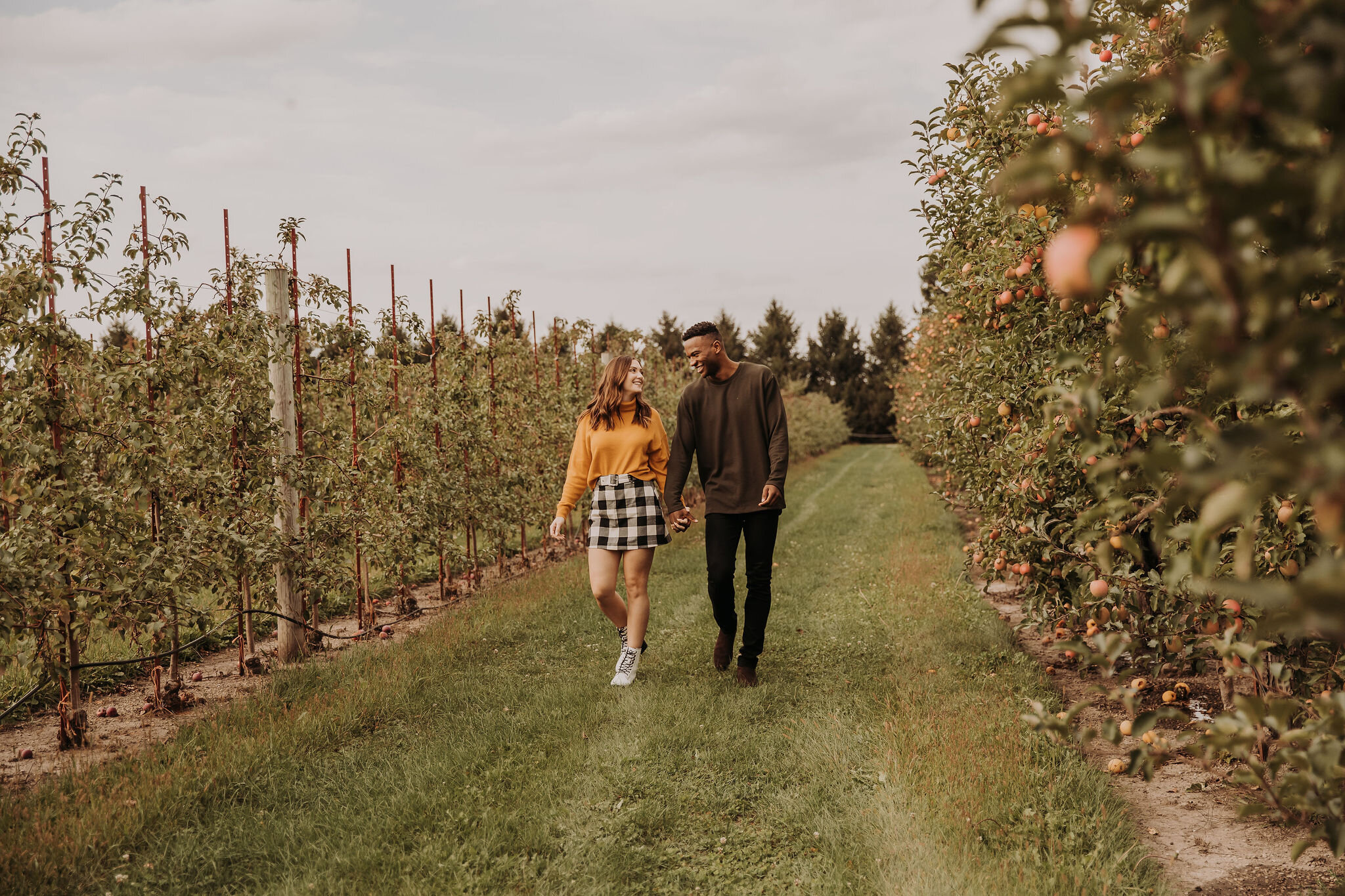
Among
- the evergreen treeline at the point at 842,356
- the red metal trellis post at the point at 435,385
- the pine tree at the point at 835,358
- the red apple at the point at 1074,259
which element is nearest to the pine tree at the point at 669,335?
the evergreen treeline at the point at 842,356

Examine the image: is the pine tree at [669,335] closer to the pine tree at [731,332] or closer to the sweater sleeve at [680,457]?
the pine tree at [731,332]

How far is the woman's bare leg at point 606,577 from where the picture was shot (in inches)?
176

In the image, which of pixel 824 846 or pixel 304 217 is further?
pixel 304 217

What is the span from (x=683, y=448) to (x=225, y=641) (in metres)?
3.87

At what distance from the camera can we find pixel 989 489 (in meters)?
4.09

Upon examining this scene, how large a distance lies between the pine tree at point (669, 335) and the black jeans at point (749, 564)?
37005 mm

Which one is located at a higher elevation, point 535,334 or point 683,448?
point 535,334

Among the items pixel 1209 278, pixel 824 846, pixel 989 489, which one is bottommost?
pixel 824 846

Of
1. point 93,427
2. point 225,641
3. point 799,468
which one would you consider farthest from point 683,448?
point 799,468

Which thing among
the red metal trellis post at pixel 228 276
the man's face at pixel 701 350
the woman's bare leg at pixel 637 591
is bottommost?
the woman's bare leg at pixel 637 591

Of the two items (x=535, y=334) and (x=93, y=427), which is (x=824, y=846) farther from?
(x=535, y=334)

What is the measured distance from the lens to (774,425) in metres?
4.44

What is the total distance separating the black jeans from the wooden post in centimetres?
251

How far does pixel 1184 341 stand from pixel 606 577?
302 centimetres
